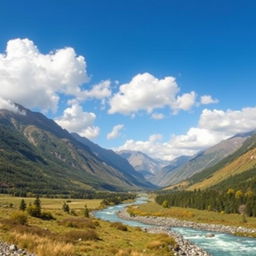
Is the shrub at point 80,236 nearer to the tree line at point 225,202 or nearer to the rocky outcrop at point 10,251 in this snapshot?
the rocky outcrop at point 10,251

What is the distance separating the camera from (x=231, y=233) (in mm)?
83625

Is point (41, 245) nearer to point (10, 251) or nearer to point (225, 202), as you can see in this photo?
point (10, 251)

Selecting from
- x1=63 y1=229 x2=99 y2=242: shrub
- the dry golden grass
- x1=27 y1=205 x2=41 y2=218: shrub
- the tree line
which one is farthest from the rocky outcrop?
the tree line

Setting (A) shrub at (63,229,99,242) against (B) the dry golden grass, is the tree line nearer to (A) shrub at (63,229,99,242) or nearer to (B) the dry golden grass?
(A) shrub at (63,229,99,242)

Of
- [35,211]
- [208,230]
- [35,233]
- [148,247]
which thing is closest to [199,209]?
[208,230]

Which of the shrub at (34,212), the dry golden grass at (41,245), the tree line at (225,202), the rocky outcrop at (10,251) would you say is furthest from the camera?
the tree line at (225,202)

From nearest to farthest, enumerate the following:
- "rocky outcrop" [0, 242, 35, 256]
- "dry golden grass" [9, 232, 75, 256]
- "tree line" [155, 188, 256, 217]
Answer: "rocky outcrop" [0, 242, 35, 256] < "dry golden grass" [9, 232, 75, 256] < "tree line" [155, 188, 256, 217]

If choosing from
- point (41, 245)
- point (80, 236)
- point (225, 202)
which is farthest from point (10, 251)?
point (225, 202)

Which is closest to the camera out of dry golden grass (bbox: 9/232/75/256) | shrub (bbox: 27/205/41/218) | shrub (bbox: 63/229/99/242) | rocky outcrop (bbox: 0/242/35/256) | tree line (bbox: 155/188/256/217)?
rocky outcrop (bbox: 0/242/35/256)

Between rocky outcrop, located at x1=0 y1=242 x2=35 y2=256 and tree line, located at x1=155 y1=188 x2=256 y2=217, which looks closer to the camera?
rocky outcrop, located at x1=0 y1=242 x2=35 y2=256

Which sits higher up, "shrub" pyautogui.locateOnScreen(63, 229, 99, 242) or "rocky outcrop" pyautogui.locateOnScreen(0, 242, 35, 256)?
"rocky outcrop" pyautogui.locateOnScreen(0, 242, 35, 256)

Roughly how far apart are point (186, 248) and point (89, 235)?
15866 mm

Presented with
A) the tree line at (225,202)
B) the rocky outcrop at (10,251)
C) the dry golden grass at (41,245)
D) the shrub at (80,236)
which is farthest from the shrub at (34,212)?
the tree line at (225,202)

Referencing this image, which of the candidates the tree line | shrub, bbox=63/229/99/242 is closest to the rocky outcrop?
shrub, bbox=63/229/99/242
